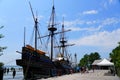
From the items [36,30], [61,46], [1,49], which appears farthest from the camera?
[61,46]

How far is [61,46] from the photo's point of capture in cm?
10394

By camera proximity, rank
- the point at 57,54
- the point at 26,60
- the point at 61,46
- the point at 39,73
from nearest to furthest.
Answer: the point at 26,60
the point at 39,73
the point at 57,54
the point at 61,46

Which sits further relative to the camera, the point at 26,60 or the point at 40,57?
the point at 40,57

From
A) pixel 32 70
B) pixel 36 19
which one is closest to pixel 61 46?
pixel 36 19

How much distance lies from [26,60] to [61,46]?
52846 mm

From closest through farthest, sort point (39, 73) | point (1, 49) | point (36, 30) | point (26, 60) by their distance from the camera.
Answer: point (1, 49) < point (26, 60) < point (39, 73) < point (36, 30)

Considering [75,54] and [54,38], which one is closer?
[54,38]

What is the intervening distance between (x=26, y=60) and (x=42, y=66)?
516cm

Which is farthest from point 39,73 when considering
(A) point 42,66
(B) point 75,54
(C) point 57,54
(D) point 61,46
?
(B) point 75,54

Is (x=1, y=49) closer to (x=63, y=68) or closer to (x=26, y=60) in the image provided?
(x=26, y=60)

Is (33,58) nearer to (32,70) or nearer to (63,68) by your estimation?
(32,70)

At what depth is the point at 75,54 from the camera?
131500 millimetres

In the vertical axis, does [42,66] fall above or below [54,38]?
below

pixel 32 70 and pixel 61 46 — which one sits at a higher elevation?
pixel 61 46
